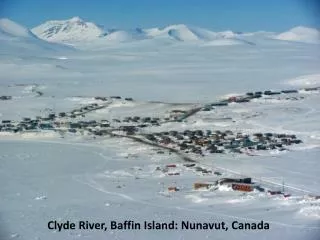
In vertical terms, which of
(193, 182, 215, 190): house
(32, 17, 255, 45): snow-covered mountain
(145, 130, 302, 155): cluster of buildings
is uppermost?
(32, 17, 255, 45): snow-covered mountain

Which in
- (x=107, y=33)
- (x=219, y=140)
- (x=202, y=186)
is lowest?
(x=202, y=186)

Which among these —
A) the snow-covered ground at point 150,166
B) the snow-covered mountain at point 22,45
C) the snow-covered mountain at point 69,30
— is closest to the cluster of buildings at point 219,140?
the snow-covered ground at point 150,166

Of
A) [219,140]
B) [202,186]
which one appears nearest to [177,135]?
[219,140]

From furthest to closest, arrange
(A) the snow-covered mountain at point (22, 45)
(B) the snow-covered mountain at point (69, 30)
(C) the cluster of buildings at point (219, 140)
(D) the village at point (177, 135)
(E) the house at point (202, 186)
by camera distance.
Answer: (B) the snow-covered mountain at point (69, 30)
(A) the snow-covered mountain at point (22, 45)
(C) the cluster of buildings at point (219, 140)
(D) the village at point (177, 135)
(E) the house at point (202, 186)

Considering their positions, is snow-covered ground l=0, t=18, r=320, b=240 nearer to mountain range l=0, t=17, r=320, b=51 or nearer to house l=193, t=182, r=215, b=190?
house l=193, t=182, r=215, b=190

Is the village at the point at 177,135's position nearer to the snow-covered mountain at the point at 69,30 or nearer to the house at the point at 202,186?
the house at the point at 202,186

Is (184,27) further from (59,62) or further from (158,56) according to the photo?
(59,62)

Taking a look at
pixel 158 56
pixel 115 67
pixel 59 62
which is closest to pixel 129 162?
pixel 115 67

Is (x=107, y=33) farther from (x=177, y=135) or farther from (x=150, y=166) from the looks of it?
(x=150, y=166)

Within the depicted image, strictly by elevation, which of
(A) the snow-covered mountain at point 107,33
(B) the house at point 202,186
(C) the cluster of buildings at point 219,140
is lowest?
(B) the house at point 202,186

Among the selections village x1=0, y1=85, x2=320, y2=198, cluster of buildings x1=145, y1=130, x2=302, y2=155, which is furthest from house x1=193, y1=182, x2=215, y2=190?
cluster of buildings x1=145, y1=130, x2=302, y2=155
